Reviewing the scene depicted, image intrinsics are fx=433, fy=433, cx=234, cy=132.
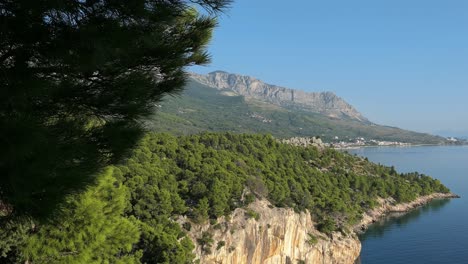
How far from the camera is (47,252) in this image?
32.4 ft

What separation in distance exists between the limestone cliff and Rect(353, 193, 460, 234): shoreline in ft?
49.2

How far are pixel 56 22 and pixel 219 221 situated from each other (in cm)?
2606

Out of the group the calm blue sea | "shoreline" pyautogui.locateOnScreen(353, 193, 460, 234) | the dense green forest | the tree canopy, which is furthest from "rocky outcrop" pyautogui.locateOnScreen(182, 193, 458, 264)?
the tree canopy

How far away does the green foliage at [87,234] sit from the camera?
9.89 metres

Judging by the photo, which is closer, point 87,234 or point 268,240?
point 87,234

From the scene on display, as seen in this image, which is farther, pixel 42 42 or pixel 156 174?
pixel 156 174

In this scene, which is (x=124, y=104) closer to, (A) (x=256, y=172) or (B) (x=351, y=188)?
(A) (x=256, y=172)

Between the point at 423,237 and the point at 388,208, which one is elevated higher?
the point at 423,237

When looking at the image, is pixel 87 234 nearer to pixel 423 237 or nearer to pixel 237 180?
pixel 237 180

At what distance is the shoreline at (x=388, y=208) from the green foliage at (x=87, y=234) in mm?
43546

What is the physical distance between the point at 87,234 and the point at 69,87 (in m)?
7.19

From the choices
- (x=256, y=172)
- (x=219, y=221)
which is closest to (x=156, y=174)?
(x=219, y=221)

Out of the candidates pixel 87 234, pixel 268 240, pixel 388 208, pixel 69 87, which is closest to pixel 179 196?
pixel 268 240

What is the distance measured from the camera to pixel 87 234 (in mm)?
10523
